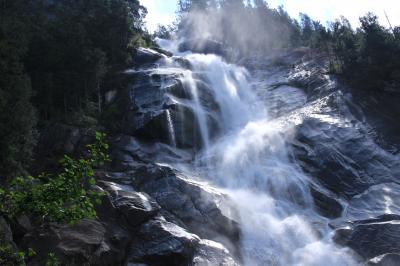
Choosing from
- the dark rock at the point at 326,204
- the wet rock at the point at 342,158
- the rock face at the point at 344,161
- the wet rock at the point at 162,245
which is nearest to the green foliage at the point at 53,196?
the wet rock at the point at 162,245

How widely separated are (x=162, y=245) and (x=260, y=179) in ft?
30.9

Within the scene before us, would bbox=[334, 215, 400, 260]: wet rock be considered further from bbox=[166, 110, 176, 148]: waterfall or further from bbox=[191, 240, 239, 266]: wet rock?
bbox=[166, 110, 176, 148]: waterfall

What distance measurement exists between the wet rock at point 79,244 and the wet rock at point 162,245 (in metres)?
0.64

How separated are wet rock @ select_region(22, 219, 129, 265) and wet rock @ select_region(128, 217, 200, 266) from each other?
0.64 m

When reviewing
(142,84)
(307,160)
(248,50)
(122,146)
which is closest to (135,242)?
(122,146)

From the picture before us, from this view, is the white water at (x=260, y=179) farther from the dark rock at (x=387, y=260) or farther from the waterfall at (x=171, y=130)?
the waterfall at (x=171, y=130)

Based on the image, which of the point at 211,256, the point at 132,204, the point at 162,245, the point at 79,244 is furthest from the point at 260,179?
the point at 79,244

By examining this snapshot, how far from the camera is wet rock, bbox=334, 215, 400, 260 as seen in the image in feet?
63.6

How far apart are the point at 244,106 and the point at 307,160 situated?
1184cm

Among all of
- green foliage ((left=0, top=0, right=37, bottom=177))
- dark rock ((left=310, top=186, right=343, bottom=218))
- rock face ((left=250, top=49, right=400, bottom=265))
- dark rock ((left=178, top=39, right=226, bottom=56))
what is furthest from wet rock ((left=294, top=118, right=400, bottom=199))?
dark rock ((left=178, top=39, right=226, bottom=56))

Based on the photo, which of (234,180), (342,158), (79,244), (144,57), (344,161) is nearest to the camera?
(79,244)

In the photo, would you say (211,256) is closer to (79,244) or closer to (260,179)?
(79,244)

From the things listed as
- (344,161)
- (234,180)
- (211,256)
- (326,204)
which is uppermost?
(234,180)

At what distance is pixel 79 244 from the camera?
16.2 meters
